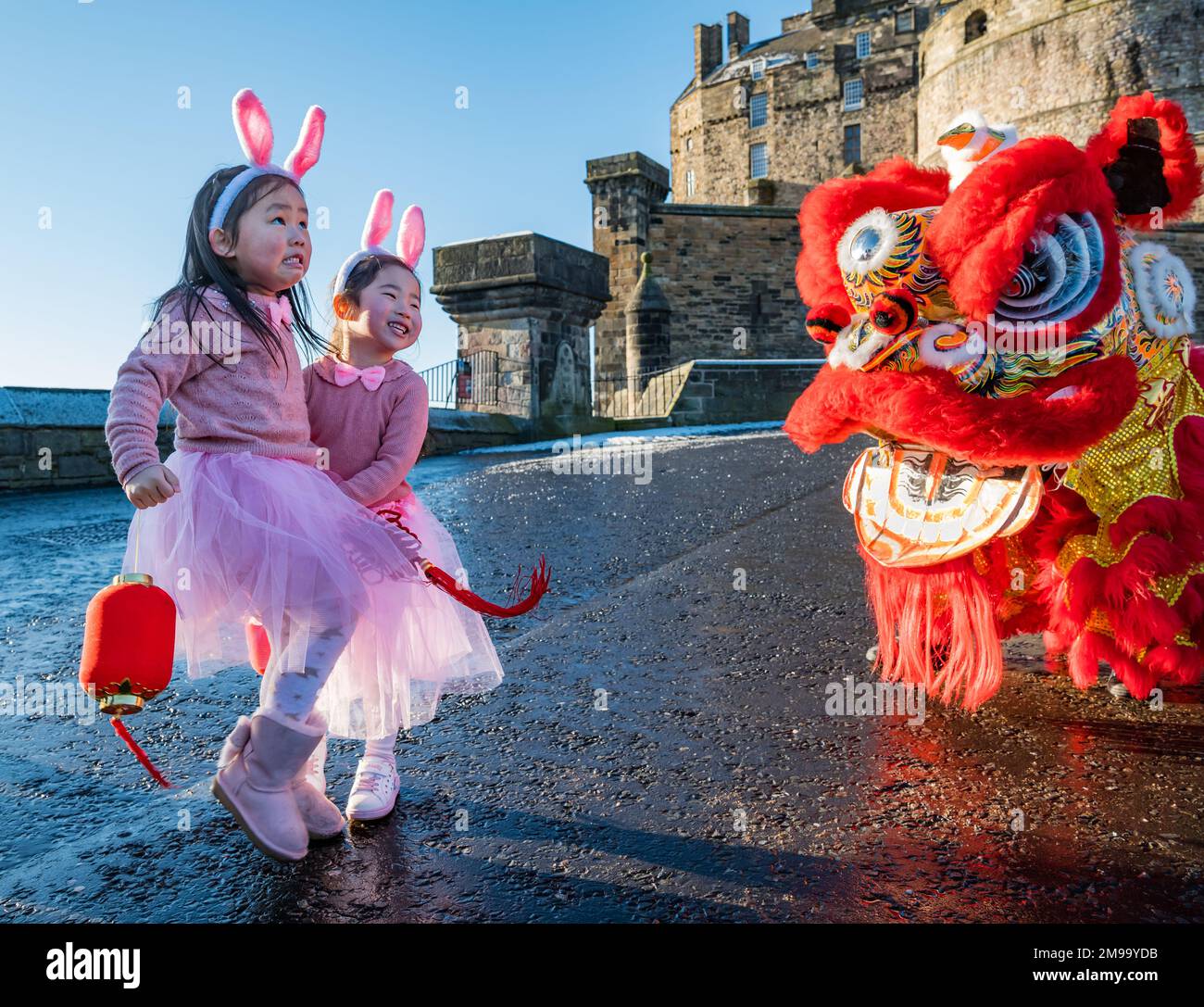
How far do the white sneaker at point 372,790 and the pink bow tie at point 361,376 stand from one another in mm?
809

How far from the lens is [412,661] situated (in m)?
1.86

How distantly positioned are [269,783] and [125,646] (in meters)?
0.36

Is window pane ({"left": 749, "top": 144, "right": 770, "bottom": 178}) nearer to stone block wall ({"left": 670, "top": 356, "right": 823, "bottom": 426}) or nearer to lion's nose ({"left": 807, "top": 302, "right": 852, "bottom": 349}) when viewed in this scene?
stone block wall ({"left": 670, "top": 356, "right": 823, "bottom": 426})

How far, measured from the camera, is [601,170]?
24750mm

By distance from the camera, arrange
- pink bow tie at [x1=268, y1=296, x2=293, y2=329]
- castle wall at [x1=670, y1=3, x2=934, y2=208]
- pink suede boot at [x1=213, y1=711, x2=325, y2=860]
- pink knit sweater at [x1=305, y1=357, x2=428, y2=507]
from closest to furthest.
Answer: pink suede boot at [x1=213, y1=711, x2=325, y2=860], pink bow tie at [x1=268, y1=296, x2=293, y2=329], pink knit sweater at [x1=305, y1=357, x2=428, y2=507], castle wall at [x1=670, y1=3, x2=934, y2=208]

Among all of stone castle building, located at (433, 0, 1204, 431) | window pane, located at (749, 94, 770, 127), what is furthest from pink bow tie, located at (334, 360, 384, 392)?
window pane, located at (749, 94, 770, 127)

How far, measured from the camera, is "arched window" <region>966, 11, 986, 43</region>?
30.5 meters

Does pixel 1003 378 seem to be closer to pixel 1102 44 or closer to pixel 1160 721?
pixel 1160 721

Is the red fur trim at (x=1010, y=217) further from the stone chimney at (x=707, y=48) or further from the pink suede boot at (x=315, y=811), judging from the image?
the stone chimney at (x=707, y=48)

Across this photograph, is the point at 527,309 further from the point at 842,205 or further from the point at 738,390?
the point at 842,205

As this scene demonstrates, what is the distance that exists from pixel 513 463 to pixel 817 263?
672cm

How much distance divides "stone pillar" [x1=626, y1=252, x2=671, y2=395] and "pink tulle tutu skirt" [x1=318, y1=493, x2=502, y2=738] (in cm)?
1807

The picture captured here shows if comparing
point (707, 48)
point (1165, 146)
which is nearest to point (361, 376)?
point (1165, 146)

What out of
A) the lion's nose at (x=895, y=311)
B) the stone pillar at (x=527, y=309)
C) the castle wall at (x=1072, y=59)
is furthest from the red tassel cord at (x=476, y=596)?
the castle wall at (x=1072, y=59)
